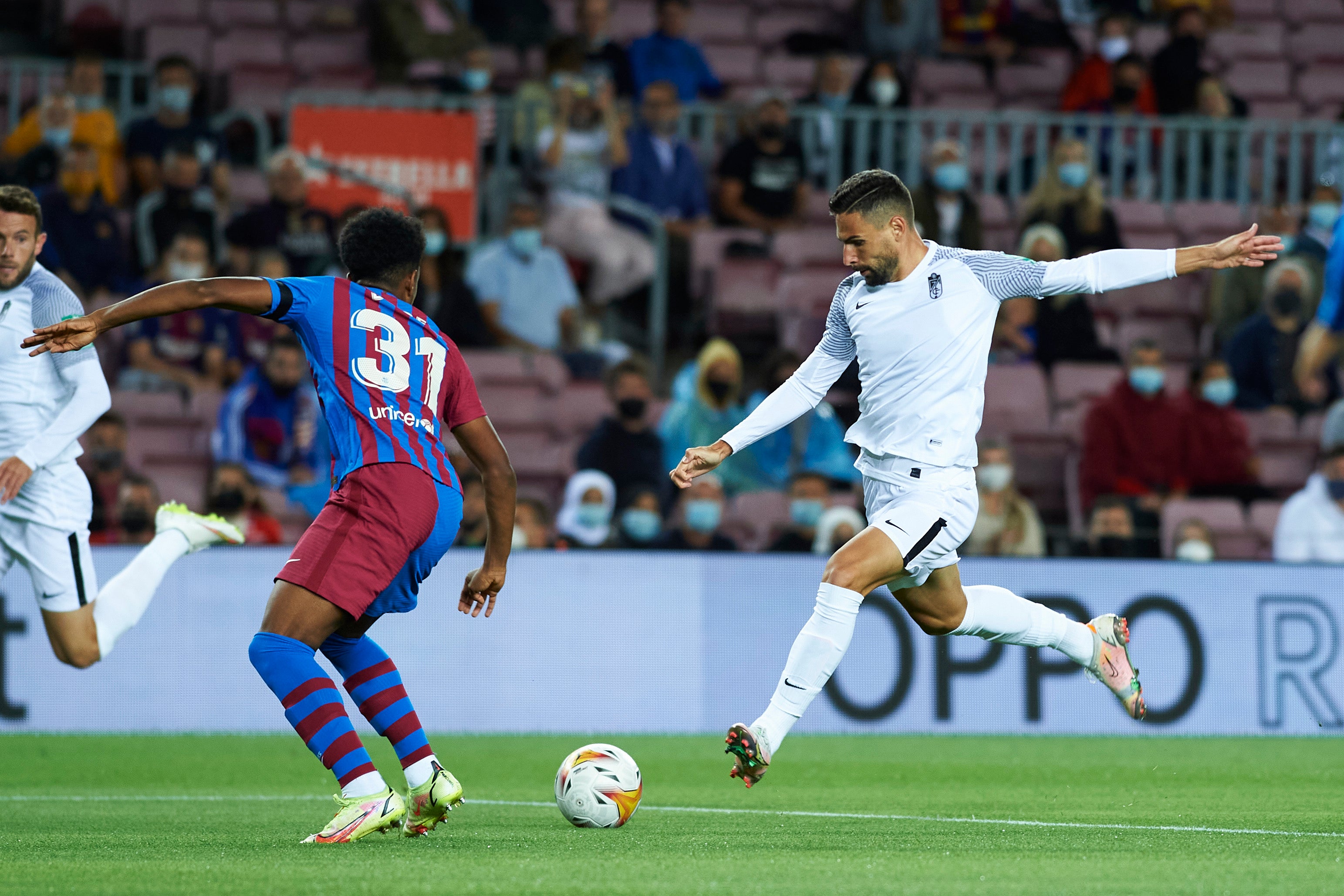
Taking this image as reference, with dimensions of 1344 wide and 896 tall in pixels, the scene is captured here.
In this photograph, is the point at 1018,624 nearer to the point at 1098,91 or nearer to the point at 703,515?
the point at 703,515

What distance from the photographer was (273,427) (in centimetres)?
1228

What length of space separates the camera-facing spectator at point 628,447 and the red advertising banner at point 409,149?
254 cm

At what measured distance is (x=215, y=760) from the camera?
9.38m

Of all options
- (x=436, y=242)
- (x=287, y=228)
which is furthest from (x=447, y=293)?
(x=287, y=228)

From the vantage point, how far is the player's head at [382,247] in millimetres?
5785

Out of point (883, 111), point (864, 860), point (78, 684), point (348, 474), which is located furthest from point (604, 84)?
point (864, 860)

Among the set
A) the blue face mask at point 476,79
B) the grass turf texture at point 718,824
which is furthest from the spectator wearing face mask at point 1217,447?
the blue face mask at point 476,79

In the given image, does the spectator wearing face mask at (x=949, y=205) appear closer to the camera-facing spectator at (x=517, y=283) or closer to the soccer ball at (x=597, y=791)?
the camera-facing spectator at (x=517, y=283)

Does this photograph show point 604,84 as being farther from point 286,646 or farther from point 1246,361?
point 286,646

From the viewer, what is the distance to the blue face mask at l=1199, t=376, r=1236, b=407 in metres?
13.5

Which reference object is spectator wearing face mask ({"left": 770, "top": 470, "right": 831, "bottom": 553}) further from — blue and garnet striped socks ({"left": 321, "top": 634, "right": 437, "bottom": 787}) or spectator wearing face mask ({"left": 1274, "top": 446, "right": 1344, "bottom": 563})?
blue and garnet striped socks ({"left": 321, "top": 634, "right": 437, "bottom": 787})

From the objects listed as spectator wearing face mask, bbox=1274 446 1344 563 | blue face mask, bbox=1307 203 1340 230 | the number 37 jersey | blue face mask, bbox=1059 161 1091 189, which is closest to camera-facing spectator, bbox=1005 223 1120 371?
blue face mask, bbox=1059 161 1091 189

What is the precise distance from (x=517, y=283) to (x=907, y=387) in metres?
7.79

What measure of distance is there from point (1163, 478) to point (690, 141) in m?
5.17
